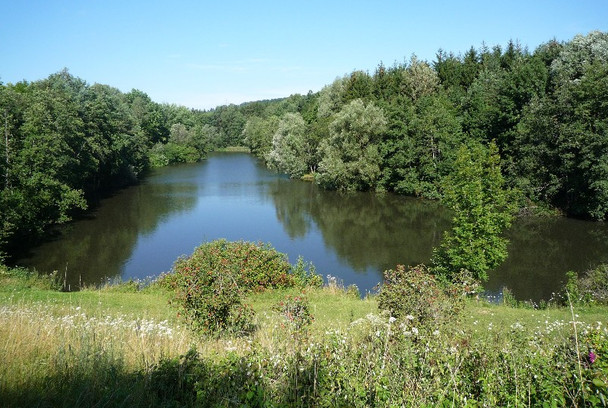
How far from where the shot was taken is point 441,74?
66.5 meters

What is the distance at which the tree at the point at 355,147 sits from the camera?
46062 mm

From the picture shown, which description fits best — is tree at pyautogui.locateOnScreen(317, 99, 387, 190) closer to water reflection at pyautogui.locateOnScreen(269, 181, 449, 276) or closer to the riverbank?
water reflection at pyautogui.locateOnScreen(269, 181, 449, 276)

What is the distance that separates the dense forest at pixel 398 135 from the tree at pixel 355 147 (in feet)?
0.38

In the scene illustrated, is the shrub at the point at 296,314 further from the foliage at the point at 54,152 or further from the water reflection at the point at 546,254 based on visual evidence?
the foliage at the point at 54,152

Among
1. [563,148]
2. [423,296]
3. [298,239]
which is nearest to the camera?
[423,296]

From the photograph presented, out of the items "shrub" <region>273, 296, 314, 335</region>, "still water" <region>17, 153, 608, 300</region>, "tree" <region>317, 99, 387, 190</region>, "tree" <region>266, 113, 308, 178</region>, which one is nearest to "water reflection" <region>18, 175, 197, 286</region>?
"still water" <region>17, 153, 608, 300</region>

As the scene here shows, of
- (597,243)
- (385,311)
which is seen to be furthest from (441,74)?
(385,311)

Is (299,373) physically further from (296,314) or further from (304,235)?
(304,235)

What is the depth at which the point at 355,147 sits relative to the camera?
46.2 m

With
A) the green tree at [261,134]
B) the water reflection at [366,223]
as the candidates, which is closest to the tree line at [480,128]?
the water reflection at [366,223]

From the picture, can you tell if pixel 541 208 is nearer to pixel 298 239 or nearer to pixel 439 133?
pixel 439 133

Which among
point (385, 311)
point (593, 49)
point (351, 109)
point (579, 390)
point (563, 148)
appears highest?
point (593, 49)

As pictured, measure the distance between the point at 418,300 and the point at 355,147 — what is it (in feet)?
128

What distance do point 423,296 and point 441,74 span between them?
65114 mm
